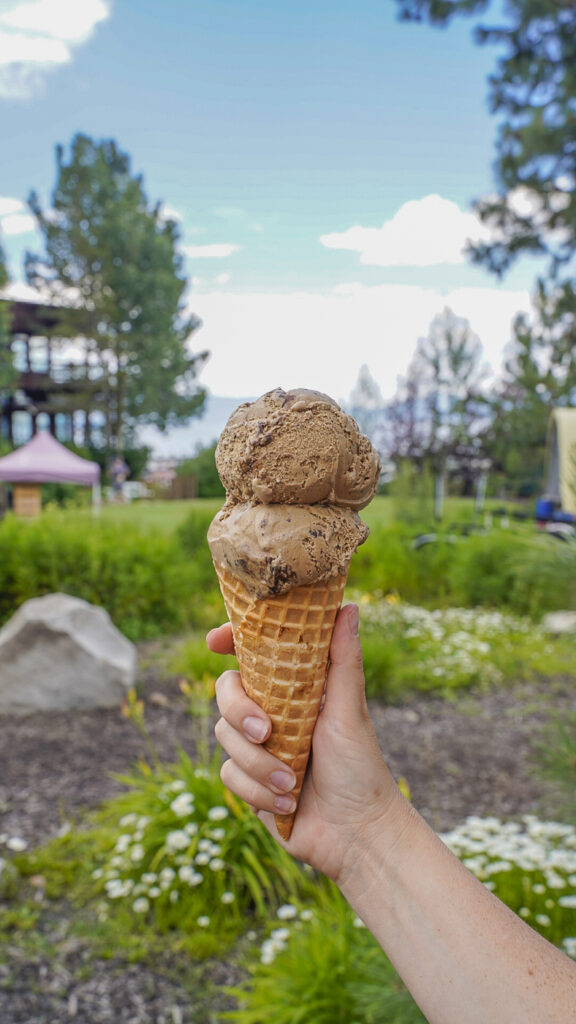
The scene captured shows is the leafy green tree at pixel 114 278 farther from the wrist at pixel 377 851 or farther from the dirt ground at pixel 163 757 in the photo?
the wrist at pixel 377 851

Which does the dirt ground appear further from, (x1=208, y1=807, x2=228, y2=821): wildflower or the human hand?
the human hand

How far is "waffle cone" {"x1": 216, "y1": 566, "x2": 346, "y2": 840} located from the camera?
4.78 feet

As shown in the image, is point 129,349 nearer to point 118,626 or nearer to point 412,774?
point 118,626

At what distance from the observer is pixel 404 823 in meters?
1.38

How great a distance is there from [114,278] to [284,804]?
25.1m

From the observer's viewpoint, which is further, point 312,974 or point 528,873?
point 528,873

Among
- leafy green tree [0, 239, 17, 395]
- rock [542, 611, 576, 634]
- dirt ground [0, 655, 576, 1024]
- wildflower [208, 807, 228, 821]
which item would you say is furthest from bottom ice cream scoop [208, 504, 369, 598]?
leafy green tree [0, 239, 17, 395]

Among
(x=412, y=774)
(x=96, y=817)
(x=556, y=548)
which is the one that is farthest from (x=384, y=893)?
(x=412, y=774)

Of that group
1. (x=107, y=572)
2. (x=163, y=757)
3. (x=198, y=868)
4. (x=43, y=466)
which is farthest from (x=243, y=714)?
(x=43, y=466)

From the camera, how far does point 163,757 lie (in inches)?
194

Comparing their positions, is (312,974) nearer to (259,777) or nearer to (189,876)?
(189,876)

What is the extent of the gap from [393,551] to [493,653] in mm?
2650

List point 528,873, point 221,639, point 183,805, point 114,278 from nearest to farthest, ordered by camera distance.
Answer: point 221,639 → point 528,873 → point 183,805 → point 114,278

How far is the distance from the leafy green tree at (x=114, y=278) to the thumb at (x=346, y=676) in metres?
24.3
